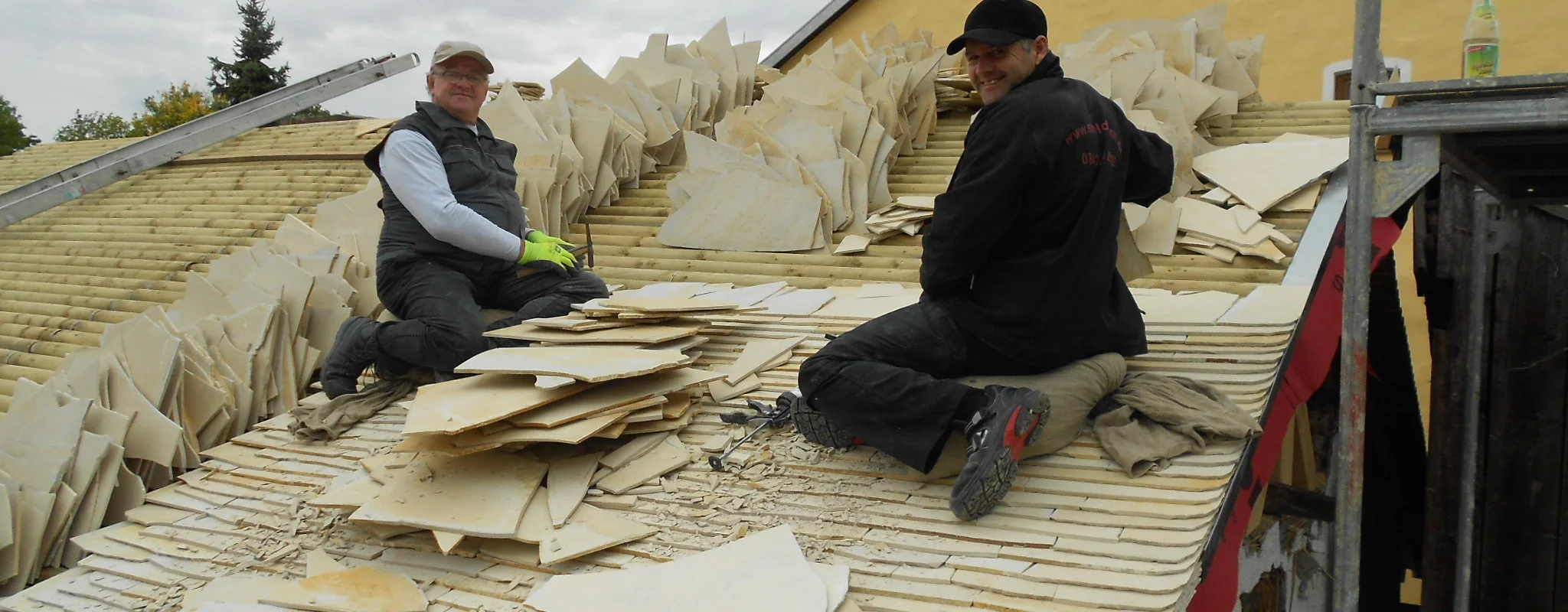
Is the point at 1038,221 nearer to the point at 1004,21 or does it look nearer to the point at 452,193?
the point at 1004,21

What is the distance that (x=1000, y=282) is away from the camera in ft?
9.11

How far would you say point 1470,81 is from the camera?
2.14 m

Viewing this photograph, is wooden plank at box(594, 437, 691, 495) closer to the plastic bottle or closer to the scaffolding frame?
the scaffolding frame

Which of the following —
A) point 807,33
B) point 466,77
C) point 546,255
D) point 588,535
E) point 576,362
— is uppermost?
point 807,33

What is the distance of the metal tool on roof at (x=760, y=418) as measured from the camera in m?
3.11

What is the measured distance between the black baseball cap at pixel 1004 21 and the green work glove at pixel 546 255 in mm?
2079

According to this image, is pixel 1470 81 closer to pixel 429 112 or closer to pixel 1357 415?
pixel 1357 415

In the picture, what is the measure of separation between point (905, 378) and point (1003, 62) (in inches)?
35.2

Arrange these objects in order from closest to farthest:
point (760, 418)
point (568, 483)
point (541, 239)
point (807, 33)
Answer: point (568, 483), point (760, 418), point (541, 239), point (807, 33)

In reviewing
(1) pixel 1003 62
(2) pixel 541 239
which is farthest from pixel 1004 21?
(2) pixel 541 239

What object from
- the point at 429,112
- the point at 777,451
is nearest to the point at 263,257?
the point at 429,112

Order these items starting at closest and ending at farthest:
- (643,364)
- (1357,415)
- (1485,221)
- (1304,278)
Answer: (1357,415) → (643,364) → (1304,278) → (1485,221)

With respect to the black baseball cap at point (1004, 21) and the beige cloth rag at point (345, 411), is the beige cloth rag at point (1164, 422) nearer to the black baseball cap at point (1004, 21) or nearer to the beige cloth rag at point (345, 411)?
the black baseball cap at point (1004, 21)

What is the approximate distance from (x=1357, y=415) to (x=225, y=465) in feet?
11.6
